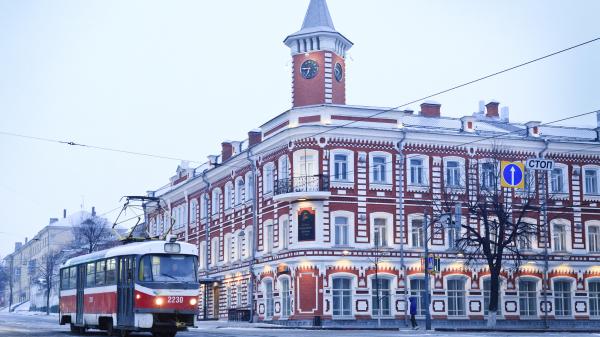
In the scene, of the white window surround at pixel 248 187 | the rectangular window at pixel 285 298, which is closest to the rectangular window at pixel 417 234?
the rectangular window at pixel 285 298

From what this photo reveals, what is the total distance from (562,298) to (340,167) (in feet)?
55.2

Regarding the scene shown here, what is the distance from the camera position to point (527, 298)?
55.7 m

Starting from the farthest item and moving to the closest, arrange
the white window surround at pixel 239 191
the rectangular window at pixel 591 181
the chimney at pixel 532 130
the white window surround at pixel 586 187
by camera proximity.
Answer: the white window surround at pixel 239 191
the rectangular window at pixel 591 181
the white window surround at pixel 586 187
the chimney at pixel 532 130

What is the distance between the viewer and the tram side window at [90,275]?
34156 millimetres

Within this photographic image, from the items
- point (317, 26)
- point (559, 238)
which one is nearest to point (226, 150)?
point (317, 26)

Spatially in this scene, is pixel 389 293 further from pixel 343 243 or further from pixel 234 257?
pixel 234 257

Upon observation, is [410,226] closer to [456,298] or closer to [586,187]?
[456,298]

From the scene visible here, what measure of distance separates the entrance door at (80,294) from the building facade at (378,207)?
54.8 feet

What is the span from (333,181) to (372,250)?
176 inches

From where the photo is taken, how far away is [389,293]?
2042 inches

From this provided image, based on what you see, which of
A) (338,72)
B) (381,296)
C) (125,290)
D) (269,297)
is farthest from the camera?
(338,72)

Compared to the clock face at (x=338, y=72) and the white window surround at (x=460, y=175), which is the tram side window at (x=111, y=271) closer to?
the clock face at (x=338, y=72)

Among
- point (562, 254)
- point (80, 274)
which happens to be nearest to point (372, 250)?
point (562, 254)

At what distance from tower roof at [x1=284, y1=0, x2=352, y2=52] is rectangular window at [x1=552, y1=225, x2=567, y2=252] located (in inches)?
685
